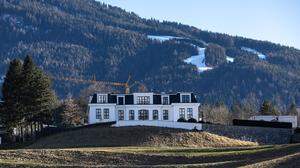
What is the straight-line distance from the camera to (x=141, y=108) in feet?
314

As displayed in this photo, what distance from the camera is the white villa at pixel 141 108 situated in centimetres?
9519

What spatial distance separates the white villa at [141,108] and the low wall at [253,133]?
54.8 ft

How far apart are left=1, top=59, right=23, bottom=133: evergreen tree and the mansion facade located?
1361cm

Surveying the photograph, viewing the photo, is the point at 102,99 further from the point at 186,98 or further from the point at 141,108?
the point at 186,98

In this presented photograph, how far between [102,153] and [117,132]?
20034 mm

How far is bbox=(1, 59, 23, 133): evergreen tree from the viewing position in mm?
82625

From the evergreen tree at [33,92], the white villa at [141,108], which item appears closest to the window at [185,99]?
the white villa at [141,108]

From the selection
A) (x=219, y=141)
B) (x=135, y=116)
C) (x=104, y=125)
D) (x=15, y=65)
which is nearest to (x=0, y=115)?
(x=15, y=65)

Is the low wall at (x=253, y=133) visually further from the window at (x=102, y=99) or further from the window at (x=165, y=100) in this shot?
the window at (x=102, y=99)

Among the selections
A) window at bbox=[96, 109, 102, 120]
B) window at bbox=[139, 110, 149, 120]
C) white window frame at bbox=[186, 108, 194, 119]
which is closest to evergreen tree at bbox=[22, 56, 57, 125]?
window at bbox=[96, 109, 102, 120]

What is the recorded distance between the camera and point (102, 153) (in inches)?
2147

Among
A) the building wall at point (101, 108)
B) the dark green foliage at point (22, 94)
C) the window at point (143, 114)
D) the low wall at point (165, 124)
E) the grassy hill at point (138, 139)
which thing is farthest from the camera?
the window at point (143, 114)

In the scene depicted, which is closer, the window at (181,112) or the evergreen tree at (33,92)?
the evergreen tree at (33,92)

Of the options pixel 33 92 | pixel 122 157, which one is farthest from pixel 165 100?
pixel 122 157
